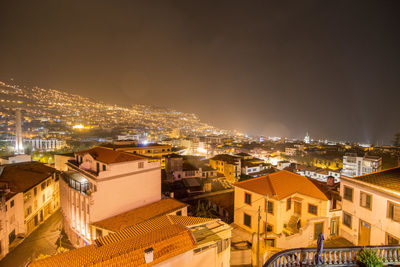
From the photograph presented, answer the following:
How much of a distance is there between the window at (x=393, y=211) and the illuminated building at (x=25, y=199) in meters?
23.9

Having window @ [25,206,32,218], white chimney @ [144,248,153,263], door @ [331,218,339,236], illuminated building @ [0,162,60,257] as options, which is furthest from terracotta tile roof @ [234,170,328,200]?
window @ [25,206,32,218]

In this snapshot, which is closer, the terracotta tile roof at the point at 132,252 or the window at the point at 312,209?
the terracotta tile roof at the point at 132,252

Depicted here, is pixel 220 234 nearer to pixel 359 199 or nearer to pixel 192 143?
pixel 359 199

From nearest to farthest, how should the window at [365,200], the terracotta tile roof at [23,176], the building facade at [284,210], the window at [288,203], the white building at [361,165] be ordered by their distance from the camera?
1. the window at [365,200]
2. the building facade at [284,210]
3. the window at [288,203]
4. the terracotta tile roof at [23,176]
5. the white building at [361,165]

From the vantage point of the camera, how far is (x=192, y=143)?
90562mm

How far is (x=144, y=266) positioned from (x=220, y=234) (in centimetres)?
314

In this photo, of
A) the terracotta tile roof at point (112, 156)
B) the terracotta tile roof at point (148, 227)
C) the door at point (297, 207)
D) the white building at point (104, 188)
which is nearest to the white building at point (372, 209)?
the door at point (297, 207)

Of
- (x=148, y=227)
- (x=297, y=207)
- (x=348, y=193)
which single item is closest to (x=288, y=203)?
(x=297, y=207)

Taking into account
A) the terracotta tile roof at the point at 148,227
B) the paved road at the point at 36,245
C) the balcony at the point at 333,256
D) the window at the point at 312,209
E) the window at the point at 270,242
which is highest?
the balcony at the point at 333,256

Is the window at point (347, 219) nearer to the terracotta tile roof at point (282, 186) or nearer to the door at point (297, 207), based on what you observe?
the terracotta tile roof at point (282, 186)

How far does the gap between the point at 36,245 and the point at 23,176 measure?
7.30m

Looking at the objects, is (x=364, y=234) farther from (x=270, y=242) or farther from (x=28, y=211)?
(x=28, y=211)

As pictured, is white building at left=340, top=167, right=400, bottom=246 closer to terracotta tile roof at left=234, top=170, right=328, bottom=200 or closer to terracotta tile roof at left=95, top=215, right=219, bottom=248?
terracotta tile roof at left=234, top=170, right=328, bottom=200

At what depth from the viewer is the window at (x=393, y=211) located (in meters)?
10.2
